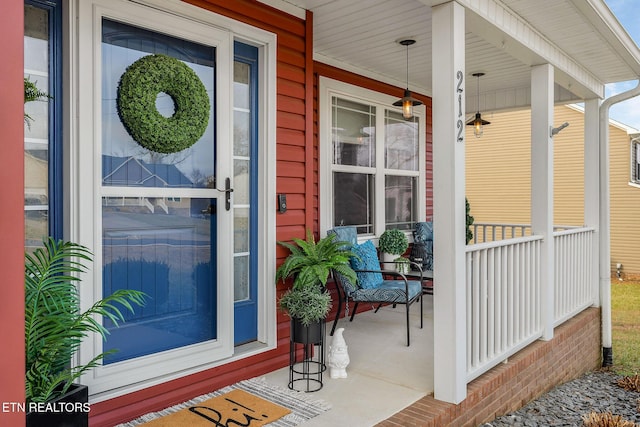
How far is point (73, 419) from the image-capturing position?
6.14ft

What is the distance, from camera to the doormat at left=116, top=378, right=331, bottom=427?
2.51 meters

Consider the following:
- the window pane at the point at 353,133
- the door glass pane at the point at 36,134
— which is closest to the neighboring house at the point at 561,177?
the window pane at the point at 353,133

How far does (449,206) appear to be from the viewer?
2834 millimetres

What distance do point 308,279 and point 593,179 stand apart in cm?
378

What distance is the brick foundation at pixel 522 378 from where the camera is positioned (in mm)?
2680

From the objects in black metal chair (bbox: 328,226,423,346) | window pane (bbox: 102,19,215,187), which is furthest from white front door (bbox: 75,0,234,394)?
black metal chair (bbox: 328,226,423,346)

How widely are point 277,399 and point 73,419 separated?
120 cm

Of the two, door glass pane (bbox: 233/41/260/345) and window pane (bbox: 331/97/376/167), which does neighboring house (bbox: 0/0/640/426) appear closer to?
door glass pane (bbox: 233/41/260/345)

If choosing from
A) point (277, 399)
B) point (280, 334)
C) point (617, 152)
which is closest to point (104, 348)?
point (277, 399)

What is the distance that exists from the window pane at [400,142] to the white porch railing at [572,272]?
1933 millimetres

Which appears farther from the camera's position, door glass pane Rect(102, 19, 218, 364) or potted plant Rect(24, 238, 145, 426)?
door glass pane Rect(102, 19, 218, 364)

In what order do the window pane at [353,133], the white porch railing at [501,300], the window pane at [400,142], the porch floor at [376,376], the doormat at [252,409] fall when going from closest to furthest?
1. the doormat at [252,409]
2. the porch floor at [376,376]
3. the white porch railing at [501,300]
4. the window pane at [353,133]
5. the window pane at [400,142]

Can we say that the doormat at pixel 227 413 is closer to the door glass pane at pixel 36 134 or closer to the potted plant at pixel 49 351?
the potted plant at pixel 49 351

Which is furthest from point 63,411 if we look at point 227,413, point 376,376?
point 376,376
